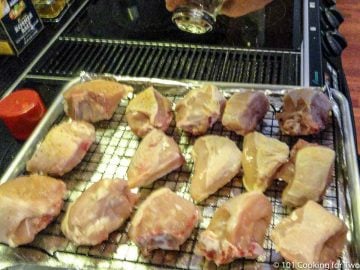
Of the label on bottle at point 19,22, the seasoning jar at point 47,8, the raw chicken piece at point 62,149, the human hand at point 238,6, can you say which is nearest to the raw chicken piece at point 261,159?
the human hand at point 238,6

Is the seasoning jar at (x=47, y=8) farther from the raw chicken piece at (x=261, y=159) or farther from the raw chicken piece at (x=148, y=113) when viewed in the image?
the raw chicken piece at (x=261, y=159)

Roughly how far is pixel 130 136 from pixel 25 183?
37 cm

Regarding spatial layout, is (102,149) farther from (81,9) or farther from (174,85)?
(81,9)

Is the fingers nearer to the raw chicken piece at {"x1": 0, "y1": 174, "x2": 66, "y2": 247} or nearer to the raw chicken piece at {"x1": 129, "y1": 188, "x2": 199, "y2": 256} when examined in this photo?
the raw chicken piece at {"x1": 129, "y1": 188, "x2": 199, "y2": 256}

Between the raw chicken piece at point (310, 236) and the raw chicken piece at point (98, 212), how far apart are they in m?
0.40

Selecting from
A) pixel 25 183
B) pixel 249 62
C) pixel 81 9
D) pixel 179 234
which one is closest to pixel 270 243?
pixel 179 234

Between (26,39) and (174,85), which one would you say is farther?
(26,39)

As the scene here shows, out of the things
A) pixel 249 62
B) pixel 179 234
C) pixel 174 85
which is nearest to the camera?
pixel 179 234

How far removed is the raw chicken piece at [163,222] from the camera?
40.3 inches

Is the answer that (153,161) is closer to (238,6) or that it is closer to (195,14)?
(195,14)

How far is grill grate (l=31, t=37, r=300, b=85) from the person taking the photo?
153cm

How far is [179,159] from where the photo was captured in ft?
3.98

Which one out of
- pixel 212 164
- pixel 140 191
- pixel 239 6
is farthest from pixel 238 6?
pixel 140 191

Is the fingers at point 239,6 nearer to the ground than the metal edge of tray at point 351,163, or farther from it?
farther from it
